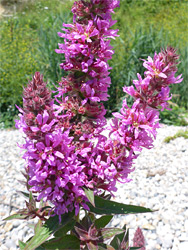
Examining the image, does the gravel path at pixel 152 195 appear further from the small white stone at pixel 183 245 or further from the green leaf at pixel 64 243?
the green leaf at pixel 64 243

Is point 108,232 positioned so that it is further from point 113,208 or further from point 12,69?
point 12,69

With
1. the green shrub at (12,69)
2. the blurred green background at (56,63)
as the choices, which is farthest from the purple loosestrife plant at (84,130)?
the green shrub at (12,69)

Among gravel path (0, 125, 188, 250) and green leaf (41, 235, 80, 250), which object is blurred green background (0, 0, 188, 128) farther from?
green leaf (41, 235, 80, 250)

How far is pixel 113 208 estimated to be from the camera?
1.19m

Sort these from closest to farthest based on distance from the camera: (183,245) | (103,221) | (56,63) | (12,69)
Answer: (103,221) < (183,245) < (56,63) < (12,69)

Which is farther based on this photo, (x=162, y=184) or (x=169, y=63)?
(x=162, y=184)


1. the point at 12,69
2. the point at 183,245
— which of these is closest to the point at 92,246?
the point at 183,245

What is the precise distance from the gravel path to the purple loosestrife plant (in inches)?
63.6

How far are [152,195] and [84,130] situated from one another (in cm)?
235

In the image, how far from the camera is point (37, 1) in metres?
12.9

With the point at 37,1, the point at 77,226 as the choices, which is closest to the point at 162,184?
the point at 77,226

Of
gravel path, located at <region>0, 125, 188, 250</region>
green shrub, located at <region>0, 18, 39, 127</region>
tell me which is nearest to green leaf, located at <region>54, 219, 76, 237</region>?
gravel path, located at <region>0, 125, 188, 250</region>

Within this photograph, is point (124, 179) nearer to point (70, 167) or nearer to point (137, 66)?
point (70, 167)

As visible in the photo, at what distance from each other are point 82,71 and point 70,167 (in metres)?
0.37
